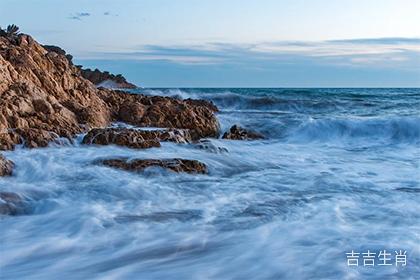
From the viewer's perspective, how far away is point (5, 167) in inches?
260

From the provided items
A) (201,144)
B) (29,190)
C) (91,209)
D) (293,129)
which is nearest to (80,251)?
(91,209)

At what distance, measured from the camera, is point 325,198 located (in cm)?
639

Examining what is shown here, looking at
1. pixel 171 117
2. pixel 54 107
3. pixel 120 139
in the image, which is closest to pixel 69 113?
pixel 54 107

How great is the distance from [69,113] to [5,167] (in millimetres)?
3496

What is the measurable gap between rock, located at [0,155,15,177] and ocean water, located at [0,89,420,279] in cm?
12

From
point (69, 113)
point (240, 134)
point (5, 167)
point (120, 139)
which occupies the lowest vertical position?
point (240, 134)

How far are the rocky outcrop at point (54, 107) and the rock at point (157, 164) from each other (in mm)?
1476

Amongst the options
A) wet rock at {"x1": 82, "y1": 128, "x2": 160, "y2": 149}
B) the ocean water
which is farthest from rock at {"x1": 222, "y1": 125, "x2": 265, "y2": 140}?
wet rock at {"x1": 82, "y1": 128, "x2": 160, "y2": 149}

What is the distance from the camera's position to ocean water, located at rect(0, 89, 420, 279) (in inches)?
166

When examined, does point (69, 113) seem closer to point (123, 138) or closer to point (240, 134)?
point (123, 138)

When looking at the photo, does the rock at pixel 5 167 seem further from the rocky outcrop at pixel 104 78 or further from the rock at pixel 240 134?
the rocky outcrop at pixel 104 78

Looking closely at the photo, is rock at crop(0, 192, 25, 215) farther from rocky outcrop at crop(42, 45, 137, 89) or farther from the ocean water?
rocky outcrop at crop(42, 45, 137, 89)

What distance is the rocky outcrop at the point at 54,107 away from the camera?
8570mm

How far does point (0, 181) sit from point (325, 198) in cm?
352
